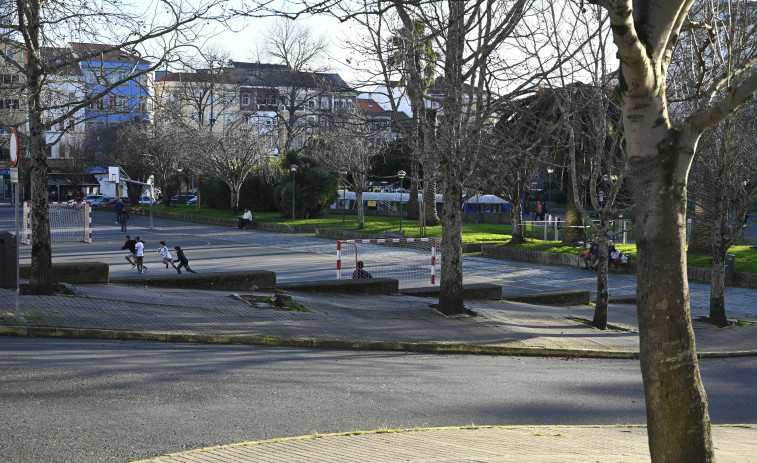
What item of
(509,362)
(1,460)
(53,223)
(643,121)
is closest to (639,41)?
(643,121)

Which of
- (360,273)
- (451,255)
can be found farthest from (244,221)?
(451,255)

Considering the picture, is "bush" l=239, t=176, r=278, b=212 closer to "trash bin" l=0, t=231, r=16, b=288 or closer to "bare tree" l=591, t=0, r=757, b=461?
"trash bin" l=0, t=231, r=16, b=288

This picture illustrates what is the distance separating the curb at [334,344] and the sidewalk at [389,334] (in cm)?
2

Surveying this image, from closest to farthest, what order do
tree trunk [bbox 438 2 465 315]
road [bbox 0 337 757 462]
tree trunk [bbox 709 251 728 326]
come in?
1. road [bbox 0 337 757 462]
2. tree trunk [bbox 438 2 465 315]
3. tree trunk [bbox 709 251 728 326]

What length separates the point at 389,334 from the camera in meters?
14.6

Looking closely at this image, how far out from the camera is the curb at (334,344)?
39.6ft

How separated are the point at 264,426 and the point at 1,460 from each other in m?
2.34

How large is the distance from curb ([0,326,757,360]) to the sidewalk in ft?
0.06

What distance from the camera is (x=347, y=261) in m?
30.3

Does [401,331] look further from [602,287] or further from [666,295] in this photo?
[666,295]

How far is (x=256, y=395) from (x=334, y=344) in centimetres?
447

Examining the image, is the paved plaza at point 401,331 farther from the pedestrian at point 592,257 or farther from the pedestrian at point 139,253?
the pedestrian at point 592,257

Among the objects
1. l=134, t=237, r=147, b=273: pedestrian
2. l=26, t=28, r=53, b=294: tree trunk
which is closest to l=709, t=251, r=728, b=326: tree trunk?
l=26, t=28, r=53, b=294: tree trunk

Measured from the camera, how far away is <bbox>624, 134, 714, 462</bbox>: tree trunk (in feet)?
16.6
